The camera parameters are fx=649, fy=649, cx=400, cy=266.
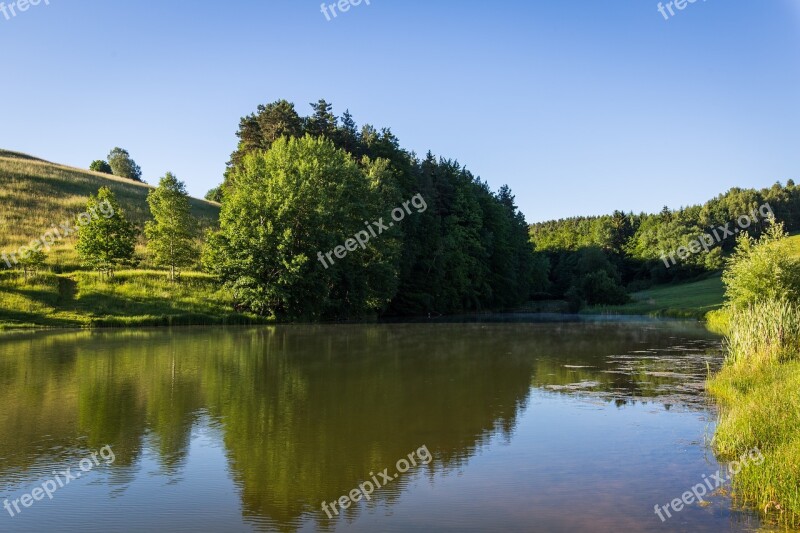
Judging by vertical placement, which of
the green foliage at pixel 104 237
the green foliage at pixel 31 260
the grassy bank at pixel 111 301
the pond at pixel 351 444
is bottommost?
the pond at pixel 351 444

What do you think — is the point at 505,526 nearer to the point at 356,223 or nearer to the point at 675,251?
the point at 356,223

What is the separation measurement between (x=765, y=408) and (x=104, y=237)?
49848mm

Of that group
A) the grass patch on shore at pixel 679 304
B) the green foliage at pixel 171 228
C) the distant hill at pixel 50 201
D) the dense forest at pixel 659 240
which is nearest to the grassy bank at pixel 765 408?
the green foliage at pixel 171 228

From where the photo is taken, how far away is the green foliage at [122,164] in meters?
161

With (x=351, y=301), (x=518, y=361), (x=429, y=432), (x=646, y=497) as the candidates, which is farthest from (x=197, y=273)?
(x=646, y=497)

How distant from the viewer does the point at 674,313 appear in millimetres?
72750

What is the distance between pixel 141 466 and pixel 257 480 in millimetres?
2615

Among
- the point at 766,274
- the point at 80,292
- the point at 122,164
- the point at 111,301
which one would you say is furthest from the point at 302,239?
the point at 122,164

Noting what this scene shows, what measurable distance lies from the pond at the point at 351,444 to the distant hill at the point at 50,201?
115 feet

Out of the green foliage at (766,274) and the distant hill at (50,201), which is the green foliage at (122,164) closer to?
the distant hill at (50,201)

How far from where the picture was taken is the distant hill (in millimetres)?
59312

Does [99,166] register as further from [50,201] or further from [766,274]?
[766,274]

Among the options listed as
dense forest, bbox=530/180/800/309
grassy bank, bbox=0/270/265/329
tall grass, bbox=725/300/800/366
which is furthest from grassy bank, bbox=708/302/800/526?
dense forest, bbox=530/180/800/309

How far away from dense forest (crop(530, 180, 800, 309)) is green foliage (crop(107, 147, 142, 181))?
4040 inches
